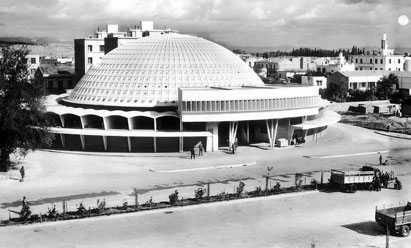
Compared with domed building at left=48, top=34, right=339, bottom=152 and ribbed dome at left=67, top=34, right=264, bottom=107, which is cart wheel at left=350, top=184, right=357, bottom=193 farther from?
ribbed dome at left=67, top=34, right=264, bottom=107

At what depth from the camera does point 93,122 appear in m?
67.6

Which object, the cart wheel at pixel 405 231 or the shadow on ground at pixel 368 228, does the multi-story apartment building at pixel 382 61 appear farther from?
the cart wheel at pixel 405 231

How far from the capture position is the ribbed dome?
230ft

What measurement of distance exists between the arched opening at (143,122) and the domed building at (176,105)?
123 mm

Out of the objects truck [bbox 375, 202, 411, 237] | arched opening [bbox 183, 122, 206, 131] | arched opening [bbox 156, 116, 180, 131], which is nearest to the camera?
truck [bbox 375, 202, 411, 237]

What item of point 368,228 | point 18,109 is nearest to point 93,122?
point 18,109

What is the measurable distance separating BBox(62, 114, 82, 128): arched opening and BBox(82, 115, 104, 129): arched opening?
1.14m

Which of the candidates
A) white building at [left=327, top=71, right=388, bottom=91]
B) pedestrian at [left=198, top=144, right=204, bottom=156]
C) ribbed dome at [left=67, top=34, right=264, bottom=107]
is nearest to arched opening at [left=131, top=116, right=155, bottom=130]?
A: ribbed dome at [left=67, top=34, right=264, bottom=107]

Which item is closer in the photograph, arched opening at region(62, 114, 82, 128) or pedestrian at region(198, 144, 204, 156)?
pedestrian at region(198, 144, 204, 156)

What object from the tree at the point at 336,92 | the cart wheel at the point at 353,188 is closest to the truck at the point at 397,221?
the cart wheel at the point at 353,188

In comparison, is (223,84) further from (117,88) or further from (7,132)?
(7,132)

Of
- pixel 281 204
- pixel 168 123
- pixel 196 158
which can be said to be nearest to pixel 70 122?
pixel 168 123

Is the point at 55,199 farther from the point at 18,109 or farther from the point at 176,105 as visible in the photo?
the point at 176,105

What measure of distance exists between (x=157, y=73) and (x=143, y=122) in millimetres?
8491
